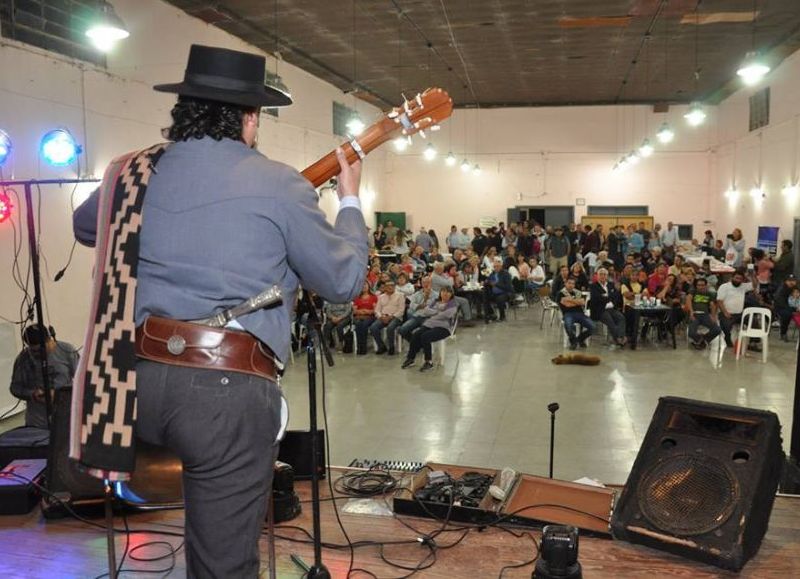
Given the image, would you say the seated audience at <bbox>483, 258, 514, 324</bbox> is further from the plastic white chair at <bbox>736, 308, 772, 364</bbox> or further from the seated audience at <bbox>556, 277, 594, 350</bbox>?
the plastic white chair at <bbox>736, 308, 772, 364</bbox>

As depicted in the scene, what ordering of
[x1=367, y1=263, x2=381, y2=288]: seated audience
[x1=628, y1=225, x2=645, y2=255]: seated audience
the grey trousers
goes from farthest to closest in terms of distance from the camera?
[x1=628, y1=225, x2=645, y2=255]: seated audience, [x1=367, y1=263, x2=381, y2=288]: seated audience, the grey trousers

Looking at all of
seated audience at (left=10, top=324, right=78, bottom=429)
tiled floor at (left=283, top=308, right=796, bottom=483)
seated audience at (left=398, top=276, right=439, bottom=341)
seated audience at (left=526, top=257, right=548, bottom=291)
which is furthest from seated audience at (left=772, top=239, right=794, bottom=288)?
seated audience at (left=10, top=324, right=78, bottom=429)

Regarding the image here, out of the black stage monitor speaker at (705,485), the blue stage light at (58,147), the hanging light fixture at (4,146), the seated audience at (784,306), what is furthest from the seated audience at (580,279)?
the black stage monitor speaker at (705,485)

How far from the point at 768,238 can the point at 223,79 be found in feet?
47.6

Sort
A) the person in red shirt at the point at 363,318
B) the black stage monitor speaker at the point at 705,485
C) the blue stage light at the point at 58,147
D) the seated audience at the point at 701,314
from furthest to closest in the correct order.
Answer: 1. the person in red shirt at the point at 363,318
2. the seated audience at the point at 701,314
3. the blue stage light at the point at 58,147
4. the black stage monitor speaker at the point at 705,485

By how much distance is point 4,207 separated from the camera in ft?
20.6

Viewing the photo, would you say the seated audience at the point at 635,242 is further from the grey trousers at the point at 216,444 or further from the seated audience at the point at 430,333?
the grey trousers at the point at 216,444

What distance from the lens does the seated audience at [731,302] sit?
8.88 metres

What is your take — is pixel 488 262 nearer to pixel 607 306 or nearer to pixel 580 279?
pixel 580 279

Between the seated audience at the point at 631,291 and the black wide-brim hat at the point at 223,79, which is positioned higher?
the black wide-brim hat at the point at 223,79

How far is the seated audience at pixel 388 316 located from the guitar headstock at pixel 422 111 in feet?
21.9

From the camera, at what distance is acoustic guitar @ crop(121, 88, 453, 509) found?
185 cm

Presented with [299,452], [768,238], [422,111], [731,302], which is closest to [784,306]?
[731,302]

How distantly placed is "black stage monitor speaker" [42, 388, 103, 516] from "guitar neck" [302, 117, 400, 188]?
64.1 inches
